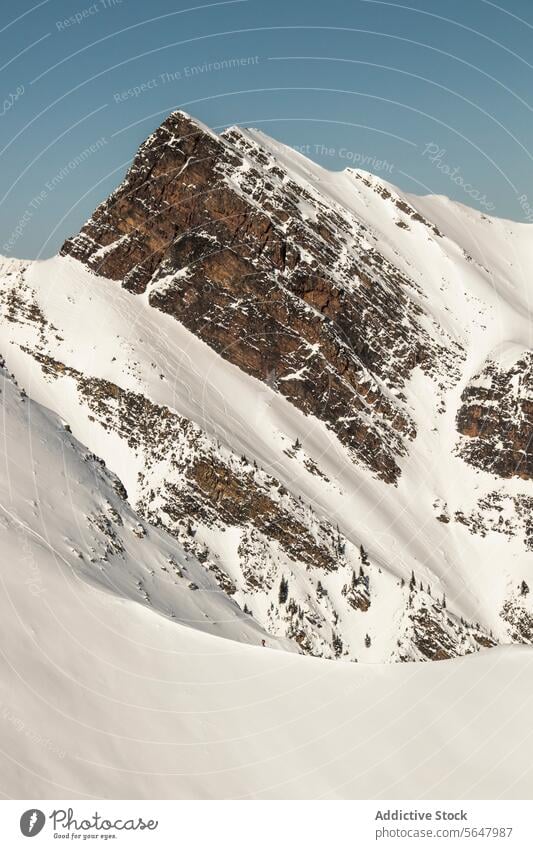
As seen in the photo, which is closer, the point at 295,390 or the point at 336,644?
the point at 336,644

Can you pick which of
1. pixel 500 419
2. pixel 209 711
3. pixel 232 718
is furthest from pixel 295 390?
pixel 232 718

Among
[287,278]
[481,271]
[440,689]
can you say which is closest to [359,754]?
[440,689]

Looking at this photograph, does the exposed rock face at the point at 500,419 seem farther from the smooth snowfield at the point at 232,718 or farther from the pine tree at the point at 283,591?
the smooth snowfield at the point at 232,718

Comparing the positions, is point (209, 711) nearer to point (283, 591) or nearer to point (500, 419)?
point (283, 591)

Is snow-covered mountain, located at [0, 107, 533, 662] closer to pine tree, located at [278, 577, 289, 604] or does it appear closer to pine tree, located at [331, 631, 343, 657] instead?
pine tree, located at [278, 577, 289, 604]

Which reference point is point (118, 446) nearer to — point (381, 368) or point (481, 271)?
point (381, 368)

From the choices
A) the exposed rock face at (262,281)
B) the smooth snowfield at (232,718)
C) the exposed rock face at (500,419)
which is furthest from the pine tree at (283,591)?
the smooth snowfield at (232,718)

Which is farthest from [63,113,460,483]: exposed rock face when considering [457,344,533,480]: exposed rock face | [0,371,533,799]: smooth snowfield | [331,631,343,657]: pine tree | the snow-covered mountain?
[0,371,533,799]: smooth snowfield
